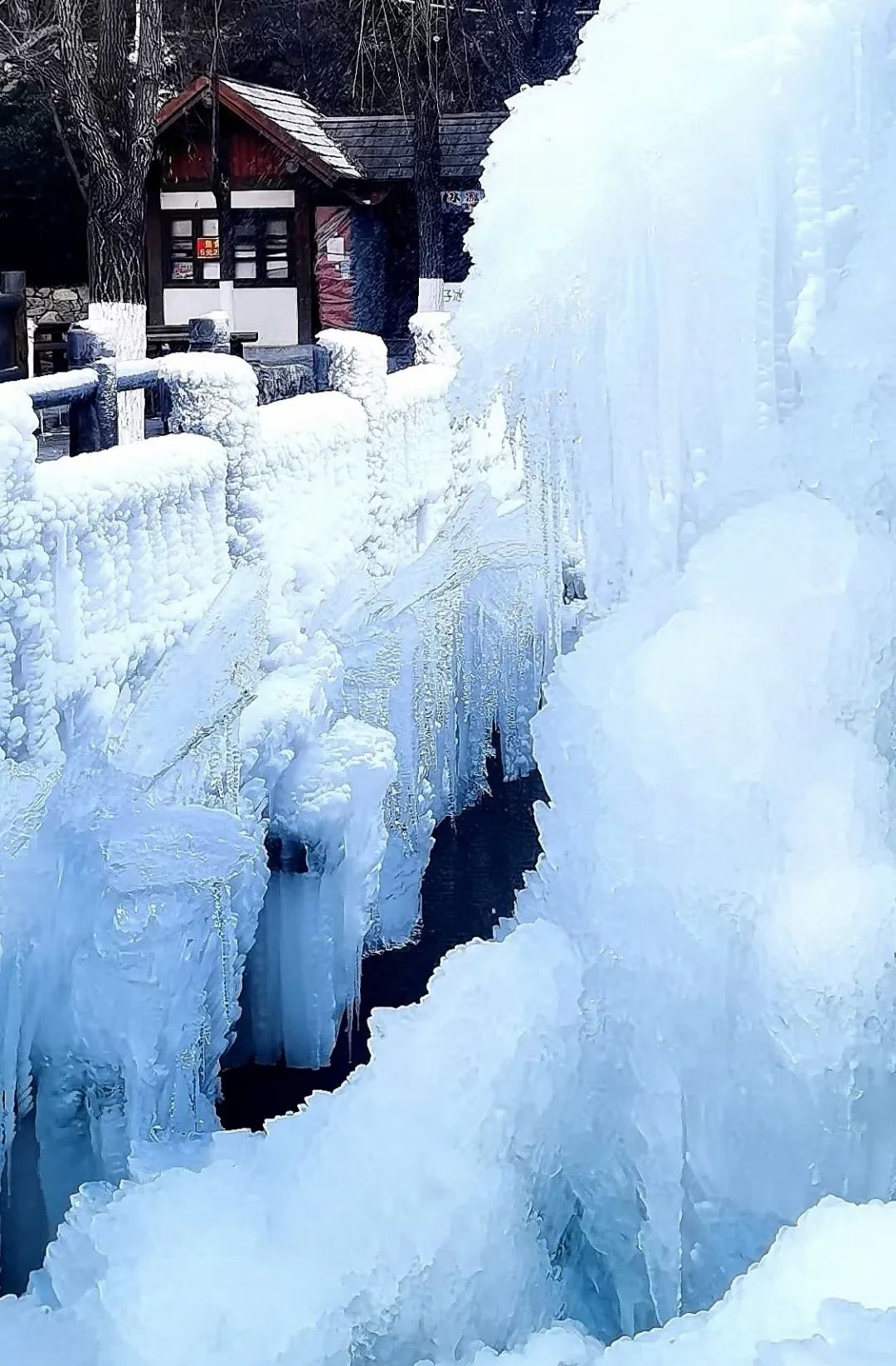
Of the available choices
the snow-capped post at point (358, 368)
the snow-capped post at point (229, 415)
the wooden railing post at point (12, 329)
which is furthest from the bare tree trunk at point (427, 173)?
the snow-capped post at point (229, 415)

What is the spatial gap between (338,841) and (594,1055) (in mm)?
2043

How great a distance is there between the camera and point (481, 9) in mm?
12883

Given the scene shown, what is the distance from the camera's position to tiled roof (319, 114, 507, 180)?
42.3 feet

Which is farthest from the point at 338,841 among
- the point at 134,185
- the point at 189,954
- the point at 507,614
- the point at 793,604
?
the point at 134,185

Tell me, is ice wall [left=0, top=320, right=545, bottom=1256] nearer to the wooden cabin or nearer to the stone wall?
the wooden cabin

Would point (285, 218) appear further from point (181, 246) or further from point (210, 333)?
point (210, 333)

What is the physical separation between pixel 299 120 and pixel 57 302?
9.10 ft

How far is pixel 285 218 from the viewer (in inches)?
543

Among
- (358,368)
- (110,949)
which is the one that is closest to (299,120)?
(358,368)

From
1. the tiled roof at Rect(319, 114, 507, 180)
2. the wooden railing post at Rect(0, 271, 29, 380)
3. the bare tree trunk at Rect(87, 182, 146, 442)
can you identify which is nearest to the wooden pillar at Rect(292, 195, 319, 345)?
the tiled roof at Rect(319, 114, 507, 180)

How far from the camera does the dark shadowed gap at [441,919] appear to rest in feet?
15.3

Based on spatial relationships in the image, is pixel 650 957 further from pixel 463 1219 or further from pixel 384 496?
pixel 384 496

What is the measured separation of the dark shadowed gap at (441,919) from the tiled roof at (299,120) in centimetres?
724

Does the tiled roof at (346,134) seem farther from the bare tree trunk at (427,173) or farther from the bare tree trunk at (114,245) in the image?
the bare tree trunk at (114,245)
